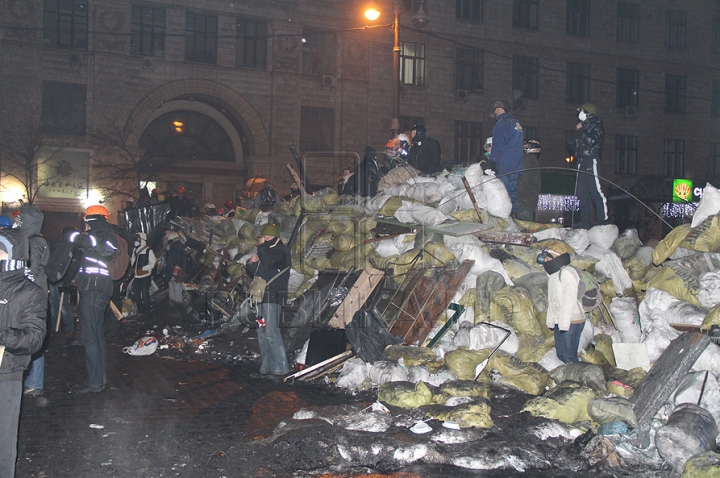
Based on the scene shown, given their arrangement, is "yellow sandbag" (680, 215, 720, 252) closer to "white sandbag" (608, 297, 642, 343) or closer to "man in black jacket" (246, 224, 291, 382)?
"white sandbag" (608, 297, 642, 343)

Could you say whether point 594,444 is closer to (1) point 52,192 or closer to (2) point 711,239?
(2) point 711,239

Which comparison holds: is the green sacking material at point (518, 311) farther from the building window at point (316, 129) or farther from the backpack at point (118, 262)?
the building window at point (316, 129)

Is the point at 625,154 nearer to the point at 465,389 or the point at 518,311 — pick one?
the point at 518,311

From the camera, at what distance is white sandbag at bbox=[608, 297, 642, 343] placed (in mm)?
7020

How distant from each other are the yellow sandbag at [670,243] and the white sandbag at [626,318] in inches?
24.4

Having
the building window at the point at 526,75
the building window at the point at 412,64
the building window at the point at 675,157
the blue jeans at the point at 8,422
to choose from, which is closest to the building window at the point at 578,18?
the building window at the point at 526,75

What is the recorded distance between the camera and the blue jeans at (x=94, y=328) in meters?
6.02

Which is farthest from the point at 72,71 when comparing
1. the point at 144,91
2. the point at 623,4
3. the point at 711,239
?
the point at 623,4

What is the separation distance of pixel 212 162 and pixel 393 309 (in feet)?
58.6

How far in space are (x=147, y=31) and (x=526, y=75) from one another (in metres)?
16.5

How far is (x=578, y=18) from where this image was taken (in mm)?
29000

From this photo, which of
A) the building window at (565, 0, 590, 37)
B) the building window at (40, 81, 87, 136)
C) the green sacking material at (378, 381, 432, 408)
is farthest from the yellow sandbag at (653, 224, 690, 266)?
the building window at (565, 0, 590, 37)

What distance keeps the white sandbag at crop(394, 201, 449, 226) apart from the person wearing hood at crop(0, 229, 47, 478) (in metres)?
5.61

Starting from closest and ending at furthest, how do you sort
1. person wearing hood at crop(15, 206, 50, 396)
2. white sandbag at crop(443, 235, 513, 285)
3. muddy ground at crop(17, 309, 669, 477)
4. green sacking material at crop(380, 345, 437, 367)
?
muddy ground at crop(17, 309, 669, 477)
person wearing hood at crop(15, 206, 50, 396)
green sacking material at crop(380, 345, 437, 367)
white sandbag at crop(443, 235, 513, 285)
